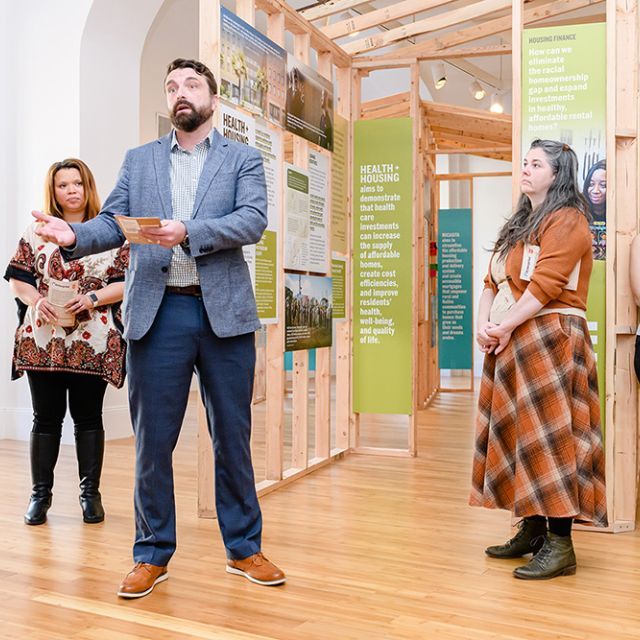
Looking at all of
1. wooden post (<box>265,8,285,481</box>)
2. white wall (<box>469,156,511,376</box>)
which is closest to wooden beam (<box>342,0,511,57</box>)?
wooden post (<box>265,8,285,481</box>)

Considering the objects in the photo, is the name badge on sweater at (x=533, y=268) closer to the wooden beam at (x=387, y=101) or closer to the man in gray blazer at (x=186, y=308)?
the man in gray blazer at (x=186, y=308)

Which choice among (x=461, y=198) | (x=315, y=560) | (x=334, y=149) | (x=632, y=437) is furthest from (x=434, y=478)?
(x=461, y=198)

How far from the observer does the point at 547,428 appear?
293 cm

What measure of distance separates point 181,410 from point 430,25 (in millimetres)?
5161

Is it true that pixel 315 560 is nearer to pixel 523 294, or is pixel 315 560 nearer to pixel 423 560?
pixel 423 560

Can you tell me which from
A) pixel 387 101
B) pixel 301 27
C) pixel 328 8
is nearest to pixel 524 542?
pixel 301 27

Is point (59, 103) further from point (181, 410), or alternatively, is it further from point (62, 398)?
point (181, 410)

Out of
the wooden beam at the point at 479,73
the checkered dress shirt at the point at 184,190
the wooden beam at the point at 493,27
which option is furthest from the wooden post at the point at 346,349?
the wooden beam at the point at 479,73

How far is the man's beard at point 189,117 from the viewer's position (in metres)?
2.68

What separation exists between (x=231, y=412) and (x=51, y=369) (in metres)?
1.16

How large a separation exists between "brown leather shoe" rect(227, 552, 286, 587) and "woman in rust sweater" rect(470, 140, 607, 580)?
775mm

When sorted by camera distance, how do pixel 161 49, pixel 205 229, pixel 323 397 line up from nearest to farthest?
pixel 205 229 → pixel 323 397 → pixel 161 49

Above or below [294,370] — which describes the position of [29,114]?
above

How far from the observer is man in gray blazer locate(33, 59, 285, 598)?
2.62 m
